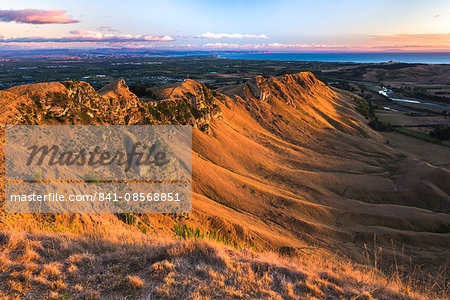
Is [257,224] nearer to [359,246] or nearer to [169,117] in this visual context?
[359,246]

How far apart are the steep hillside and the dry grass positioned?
2.78 m

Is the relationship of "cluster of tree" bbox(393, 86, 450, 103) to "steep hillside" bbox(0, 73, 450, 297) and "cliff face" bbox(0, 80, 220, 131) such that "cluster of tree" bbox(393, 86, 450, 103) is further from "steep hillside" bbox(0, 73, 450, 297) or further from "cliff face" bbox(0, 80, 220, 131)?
"cliff face" bbox(0, 80, 220, 131)

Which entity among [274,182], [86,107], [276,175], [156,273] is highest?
[86,107]

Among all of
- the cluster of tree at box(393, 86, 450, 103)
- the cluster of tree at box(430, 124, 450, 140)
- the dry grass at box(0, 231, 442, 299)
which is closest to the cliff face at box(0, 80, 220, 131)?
the dry grass at box(0, 231, 442, 299)

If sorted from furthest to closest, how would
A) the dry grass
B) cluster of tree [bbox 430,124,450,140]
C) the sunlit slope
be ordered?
1. cluster of tree [bbox 430,124,450,140]
2. the sunlit slope
3. the dry grass

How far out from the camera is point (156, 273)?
7.37 metres

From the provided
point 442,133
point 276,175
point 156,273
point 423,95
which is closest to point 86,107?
point 156,273

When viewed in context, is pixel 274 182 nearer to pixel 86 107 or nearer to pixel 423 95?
pixel 86 107

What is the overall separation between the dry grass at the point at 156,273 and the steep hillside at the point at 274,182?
9.13 ft

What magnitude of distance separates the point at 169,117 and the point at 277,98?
46.0 metres

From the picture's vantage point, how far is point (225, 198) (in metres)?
29.7

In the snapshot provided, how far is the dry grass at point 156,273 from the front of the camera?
6543 mm

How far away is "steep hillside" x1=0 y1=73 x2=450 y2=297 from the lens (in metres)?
22.3

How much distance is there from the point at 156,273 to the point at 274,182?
31.5 meters
